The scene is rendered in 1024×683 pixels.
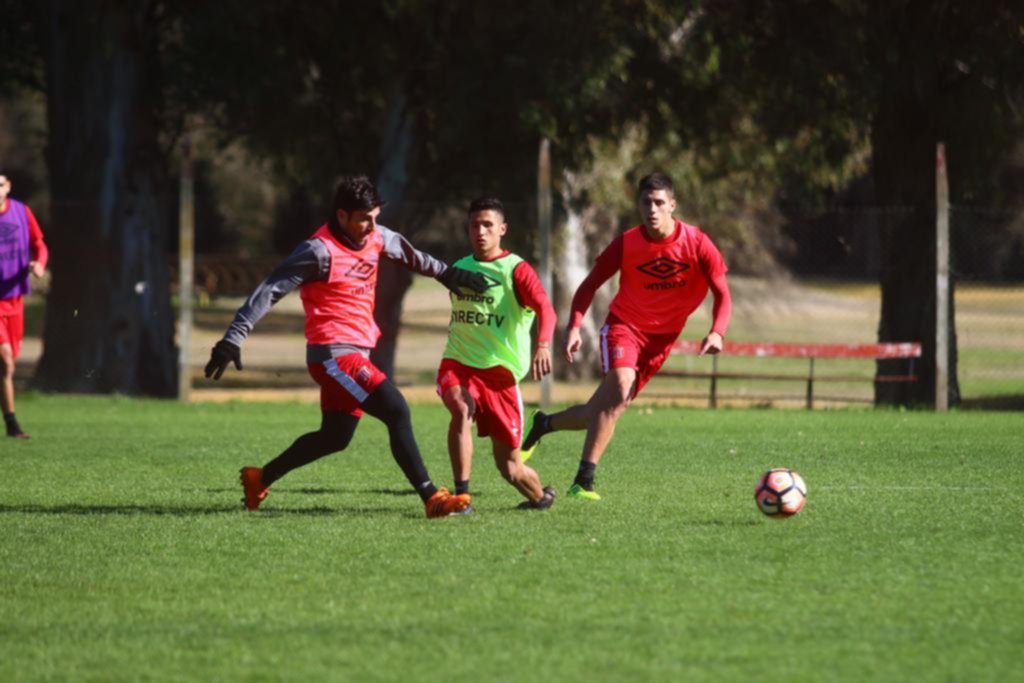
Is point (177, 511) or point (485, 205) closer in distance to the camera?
point (485, 205)

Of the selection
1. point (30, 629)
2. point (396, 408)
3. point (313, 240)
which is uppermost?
point (313, 240)

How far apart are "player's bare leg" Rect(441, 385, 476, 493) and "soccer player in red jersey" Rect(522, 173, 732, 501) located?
2.90 ft

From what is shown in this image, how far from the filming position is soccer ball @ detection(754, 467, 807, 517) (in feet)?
27.8

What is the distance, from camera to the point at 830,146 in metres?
21.7

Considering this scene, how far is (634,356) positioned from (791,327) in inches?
1266

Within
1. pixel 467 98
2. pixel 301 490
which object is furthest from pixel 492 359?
pixel 467 98

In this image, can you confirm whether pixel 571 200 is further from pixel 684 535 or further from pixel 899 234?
pixel 684 535

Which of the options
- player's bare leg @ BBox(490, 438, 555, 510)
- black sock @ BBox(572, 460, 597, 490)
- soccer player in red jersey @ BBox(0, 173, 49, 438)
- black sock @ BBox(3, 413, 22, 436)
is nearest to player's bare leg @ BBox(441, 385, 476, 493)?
player's bare leg @ BBox(490, 438, 555, 510)

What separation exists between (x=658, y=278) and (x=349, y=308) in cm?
205

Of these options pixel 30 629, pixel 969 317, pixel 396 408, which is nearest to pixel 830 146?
pixel 396 408

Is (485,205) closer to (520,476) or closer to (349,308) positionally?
(349,308)

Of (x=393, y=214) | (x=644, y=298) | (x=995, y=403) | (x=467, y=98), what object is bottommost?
(x=995, y=403)

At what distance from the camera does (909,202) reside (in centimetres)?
1975

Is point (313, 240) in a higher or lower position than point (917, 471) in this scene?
higher
